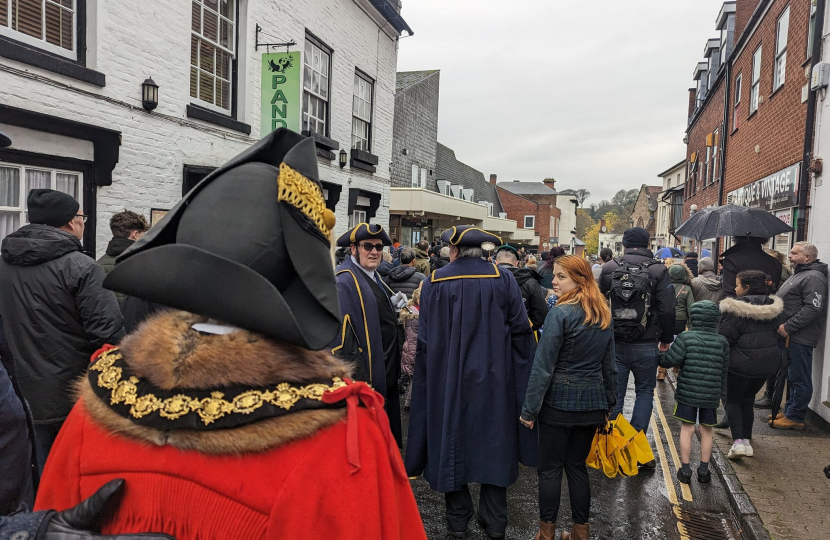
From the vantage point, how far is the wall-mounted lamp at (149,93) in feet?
21.9

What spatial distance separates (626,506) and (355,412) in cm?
416

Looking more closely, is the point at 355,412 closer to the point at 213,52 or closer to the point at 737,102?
the point at 213,52

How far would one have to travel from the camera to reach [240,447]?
112 cm

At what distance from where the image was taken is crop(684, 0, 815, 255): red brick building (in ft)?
27.8

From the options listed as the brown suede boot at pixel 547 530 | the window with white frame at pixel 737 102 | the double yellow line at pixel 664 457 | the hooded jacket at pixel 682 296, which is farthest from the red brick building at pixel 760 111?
the brown suede boot at pixel 547 530

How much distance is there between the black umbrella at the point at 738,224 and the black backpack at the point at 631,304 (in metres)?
2.68

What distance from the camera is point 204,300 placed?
1.15m

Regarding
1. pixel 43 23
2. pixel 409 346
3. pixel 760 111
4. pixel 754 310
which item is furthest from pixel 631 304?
pixel 760 111

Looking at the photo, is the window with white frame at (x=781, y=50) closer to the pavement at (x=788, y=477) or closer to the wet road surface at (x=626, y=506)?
the pavement at (x=788, y=477)

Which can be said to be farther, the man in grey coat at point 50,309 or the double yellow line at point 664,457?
the double yellow line at point 664,457

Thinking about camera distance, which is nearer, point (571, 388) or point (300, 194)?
point (300, 194)

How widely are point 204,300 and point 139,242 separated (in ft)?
0.87

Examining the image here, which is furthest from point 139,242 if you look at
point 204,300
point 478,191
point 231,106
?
point 478,191

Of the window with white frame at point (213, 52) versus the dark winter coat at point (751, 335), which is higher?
the window with white frame at point (213, 52)
